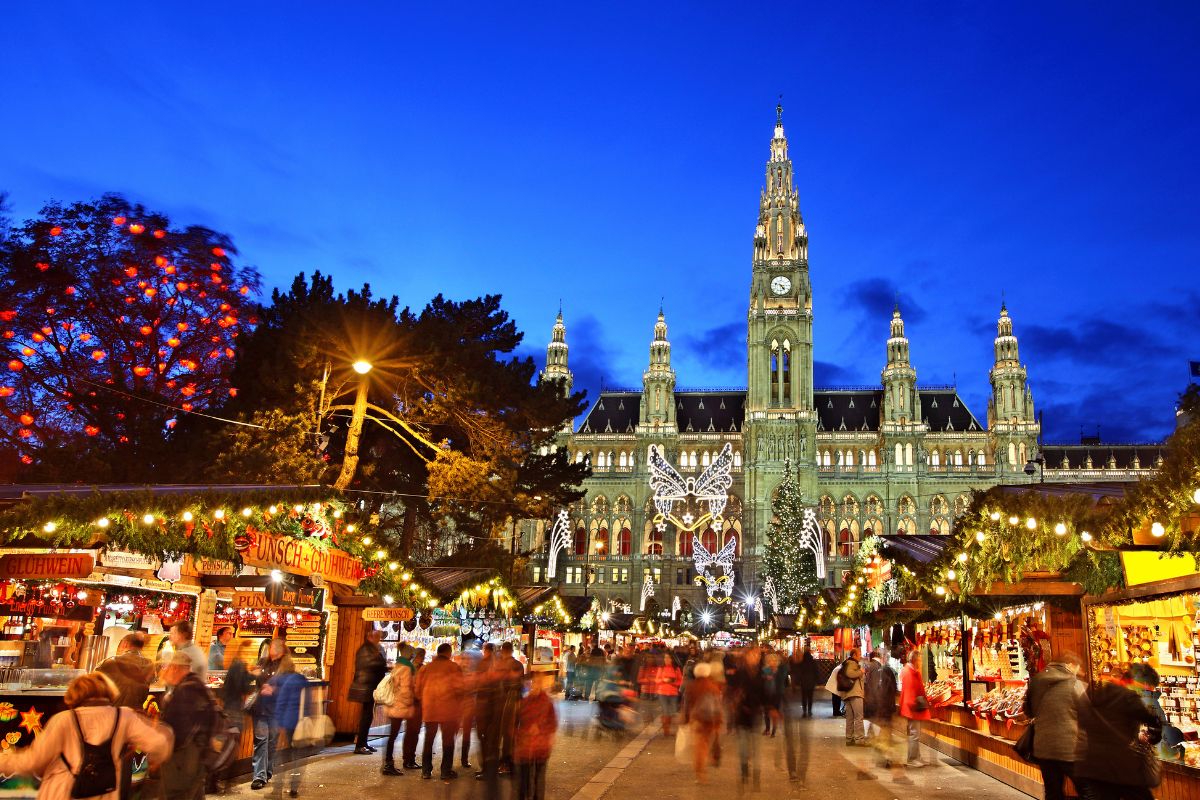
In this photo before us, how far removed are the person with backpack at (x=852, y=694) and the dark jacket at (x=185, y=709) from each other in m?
11.4

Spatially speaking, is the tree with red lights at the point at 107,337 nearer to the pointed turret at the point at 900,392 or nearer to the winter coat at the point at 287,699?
the winter coat at the point at 287,699

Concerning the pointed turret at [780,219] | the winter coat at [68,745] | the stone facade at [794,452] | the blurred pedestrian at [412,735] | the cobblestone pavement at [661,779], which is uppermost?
the pointed turret at [780,219]

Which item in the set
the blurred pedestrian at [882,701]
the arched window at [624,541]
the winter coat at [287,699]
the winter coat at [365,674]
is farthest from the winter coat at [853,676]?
the arched window at [624,541]

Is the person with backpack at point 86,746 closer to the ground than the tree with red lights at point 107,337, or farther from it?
closer to the ground

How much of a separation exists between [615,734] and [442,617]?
8.04 metres

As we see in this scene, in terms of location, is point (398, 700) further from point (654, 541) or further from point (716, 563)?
point (654, 541)

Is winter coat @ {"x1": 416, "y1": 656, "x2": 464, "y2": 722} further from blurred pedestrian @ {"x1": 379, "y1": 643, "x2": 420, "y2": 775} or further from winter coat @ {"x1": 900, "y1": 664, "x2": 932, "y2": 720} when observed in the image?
winter coat @ {"x1": 900, "y1": 664, "x2": 932, "y2": 720}

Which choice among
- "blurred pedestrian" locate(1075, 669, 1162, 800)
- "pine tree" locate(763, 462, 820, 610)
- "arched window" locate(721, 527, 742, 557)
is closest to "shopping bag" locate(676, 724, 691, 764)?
"blurred pedestrian" locate(1075, 669, 1162, 800)

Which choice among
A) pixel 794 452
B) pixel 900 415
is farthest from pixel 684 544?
pixel 900 415

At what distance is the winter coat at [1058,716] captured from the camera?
7.64 m

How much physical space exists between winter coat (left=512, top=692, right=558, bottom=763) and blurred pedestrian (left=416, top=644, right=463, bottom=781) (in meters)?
2.26

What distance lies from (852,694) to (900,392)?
66.6 m

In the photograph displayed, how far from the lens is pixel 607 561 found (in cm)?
7956

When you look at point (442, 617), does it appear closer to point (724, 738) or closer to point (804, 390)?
point (724, 738)
